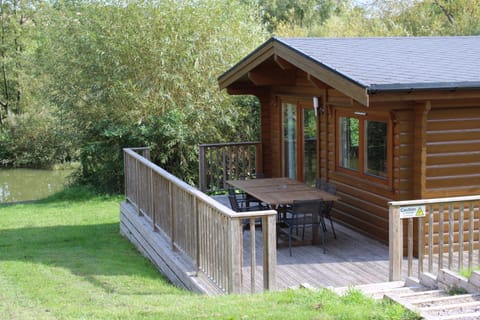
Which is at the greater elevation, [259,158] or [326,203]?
[259,158]

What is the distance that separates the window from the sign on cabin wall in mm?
2320

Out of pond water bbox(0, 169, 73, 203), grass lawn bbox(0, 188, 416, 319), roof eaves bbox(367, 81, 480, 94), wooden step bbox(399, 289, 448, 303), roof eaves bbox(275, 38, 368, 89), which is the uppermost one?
roof eaves bbox(275, 38, 368, 89)

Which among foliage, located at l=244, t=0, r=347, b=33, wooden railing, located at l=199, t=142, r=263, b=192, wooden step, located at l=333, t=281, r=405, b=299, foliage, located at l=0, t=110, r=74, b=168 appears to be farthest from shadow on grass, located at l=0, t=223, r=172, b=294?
foliage, located at l=244, t=0, r=347, b=33

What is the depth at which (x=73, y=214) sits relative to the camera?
572 inches

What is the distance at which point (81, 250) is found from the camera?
10117mm

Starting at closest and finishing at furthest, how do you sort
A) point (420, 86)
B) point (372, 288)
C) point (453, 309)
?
point (453, 309)
point (372, 288)
point (420, 86)

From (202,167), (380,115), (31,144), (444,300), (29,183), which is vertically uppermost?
(380,115)

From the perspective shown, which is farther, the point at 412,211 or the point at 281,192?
the point at 281,192

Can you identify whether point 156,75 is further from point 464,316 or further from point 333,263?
point 464,316

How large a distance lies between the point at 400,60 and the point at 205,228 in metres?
3.81

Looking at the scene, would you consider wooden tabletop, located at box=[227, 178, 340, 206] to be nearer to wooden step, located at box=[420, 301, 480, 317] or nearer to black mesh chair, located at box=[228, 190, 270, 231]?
black mesh chair, located at box=[228, 190, 270, 231]

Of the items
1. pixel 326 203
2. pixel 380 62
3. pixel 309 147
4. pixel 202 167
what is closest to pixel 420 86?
pixel 380 62

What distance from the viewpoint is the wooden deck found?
7320 mm

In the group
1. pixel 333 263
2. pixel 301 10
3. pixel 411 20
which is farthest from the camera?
pixel 301 10
